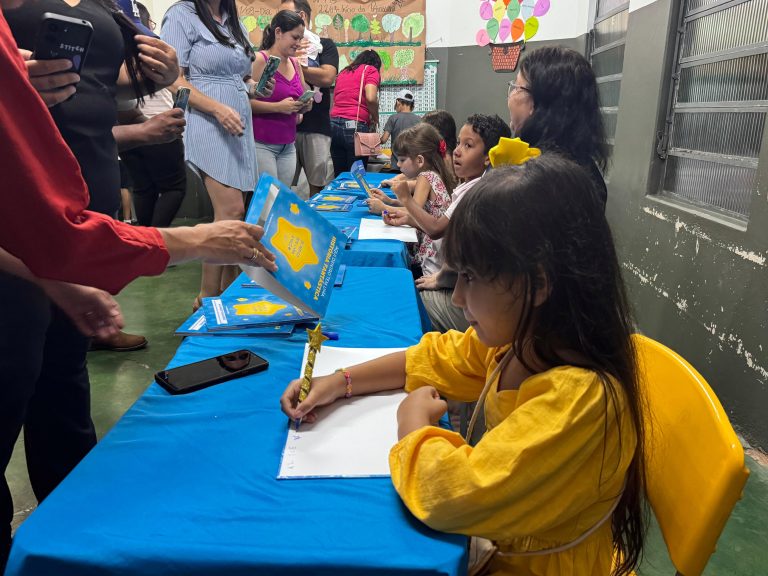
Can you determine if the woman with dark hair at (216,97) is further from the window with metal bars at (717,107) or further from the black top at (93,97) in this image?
the window with metal bars at (717,107)

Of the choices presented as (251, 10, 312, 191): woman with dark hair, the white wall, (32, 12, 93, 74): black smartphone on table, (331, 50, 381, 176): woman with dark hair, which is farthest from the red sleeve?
the white wall

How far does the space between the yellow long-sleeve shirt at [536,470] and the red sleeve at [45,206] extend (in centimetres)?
47

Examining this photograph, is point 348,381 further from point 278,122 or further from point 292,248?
point 278,122

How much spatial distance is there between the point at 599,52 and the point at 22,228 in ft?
15.9

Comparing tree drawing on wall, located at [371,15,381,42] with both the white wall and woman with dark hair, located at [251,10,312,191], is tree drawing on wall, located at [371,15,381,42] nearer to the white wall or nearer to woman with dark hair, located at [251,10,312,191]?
the white wall

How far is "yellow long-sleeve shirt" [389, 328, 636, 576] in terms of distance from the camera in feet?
2.13

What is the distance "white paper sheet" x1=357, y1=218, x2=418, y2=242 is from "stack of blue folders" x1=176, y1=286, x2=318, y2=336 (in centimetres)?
83

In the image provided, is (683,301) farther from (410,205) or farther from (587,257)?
(587,257)

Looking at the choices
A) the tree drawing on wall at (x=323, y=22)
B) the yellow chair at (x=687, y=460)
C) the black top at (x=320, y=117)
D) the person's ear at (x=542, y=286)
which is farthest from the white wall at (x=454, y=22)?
the person's ear at (x=542, y=286)

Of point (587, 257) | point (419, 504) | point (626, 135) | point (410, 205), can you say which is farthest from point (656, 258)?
point (419, 504)

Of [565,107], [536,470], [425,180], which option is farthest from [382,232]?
[536,470]

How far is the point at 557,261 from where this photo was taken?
721 millimetres

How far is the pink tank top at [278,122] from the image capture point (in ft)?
9.59

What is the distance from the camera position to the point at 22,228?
68 cm
